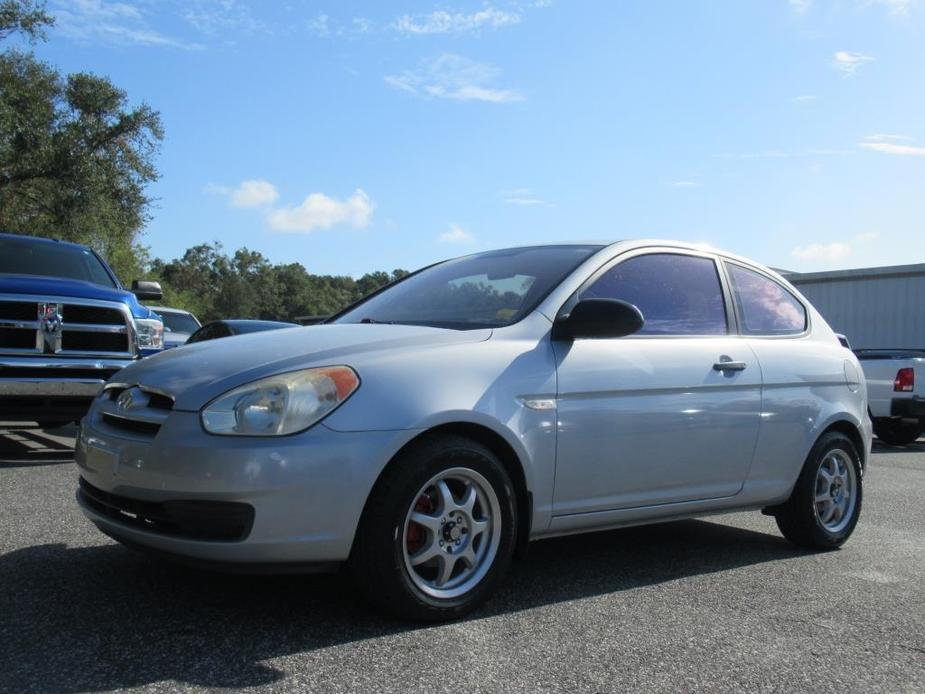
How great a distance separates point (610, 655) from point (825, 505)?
2.59 m

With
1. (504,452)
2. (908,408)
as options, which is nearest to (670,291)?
(504,452)

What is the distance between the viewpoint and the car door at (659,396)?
408 centimetres

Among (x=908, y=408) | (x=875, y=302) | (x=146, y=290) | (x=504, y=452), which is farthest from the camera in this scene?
(x=875, y=302)

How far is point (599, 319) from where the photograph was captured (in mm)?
4027

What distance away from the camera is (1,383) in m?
7.16

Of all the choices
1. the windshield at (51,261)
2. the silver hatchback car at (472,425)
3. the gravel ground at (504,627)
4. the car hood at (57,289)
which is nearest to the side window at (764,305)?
the silver hatchback car at (472,425)

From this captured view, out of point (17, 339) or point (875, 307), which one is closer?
point (17, 339)

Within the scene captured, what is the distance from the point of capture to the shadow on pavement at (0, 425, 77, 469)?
301 inches

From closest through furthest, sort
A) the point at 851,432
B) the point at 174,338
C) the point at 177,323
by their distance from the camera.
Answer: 1. the point at 851,432
2. the point at 174,338
3. the point at 177,323

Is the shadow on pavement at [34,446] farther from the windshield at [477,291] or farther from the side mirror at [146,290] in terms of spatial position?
the windshield at [477,291]

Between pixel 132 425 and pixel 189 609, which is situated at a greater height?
pixel 132 425

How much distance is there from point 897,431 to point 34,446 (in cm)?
1180

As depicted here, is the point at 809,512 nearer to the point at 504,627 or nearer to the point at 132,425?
the point at 504,627

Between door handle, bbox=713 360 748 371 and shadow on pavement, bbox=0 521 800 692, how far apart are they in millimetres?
1018
